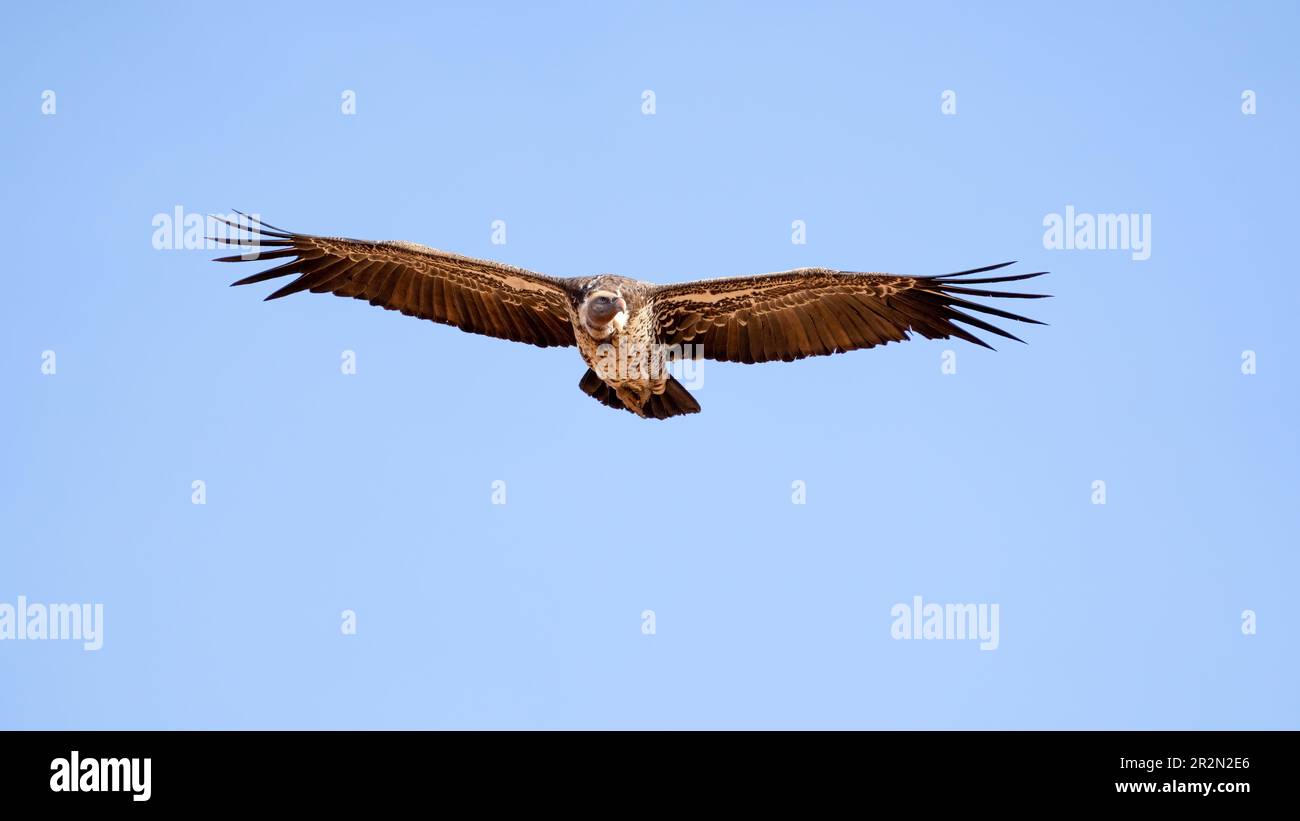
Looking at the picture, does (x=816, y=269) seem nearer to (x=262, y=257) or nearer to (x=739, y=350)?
(x=739, y=350)

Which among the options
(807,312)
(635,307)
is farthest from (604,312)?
(807,312)

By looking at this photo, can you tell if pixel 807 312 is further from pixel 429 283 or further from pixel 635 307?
pixel 429 283

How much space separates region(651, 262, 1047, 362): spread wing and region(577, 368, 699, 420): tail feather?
61 cm

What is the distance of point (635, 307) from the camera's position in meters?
16.3

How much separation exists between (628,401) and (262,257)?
4569mm

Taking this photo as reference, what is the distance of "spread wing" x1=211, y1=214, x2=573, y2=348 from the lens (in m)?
16.8

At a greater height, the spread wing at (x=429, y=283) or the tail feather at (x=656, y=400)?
the spread wing at (x=429, y=283)

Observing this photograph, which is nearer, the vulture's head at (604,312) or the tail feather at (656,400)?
the vulture's head at (604,312)

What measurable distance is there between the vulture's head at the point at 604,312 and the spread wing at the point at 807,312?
75 centimetres

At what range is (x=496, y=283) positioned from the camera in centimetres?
1720

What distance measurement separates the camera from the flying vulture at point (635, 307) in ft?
53.1

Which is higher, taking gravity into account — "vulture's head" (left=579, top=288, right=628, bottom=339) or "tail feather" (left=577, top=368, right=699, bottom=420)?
"vulture's head" (left=579, top=288, right=628, bottom=339)

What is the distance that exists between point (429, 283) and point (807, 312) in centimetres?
451
